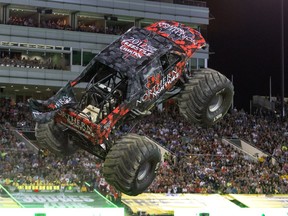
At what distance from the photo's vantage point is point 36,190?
40062 mm

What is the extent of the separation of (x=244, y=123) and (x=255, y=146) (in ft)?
12.9

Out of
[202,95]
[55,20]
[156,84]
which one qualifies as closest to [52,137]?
[156,84]

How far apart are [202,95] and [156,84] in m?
1.35

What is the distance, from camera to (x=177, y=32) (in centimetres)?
1653

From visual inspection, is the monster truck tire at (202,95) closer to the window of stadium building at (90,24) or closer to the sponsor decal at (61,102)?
the sponsor decal at (61,102)

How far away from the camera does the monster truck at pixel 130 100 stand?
1444cm

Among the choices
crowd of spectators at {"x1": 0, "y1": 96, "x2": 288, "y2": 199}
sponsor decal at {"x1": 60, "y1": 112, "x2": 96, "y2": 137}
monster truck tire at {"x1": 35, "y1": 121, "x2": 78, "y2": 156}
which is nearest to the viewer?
sponsor decal at {"x1": 60, "y1": 112, "x2": 96, "y2": 137}

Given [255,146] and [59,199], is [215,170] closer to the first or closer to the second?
[255,146]

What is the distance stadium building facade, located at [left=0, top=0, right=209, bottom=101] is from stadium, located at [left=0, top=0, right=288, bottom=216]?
0.29 feet

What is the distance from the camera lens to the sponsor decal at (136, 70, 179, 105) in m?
15.2

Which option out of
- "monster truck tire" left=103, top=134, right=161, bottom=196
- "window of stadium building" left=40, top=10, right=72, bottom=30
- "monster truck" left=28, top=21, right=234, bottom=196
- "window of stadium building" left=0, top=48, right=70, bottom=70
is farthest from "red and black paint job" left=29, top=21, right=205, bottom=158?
"window of stadium building" left=40, top=10, right=72, bottom=30

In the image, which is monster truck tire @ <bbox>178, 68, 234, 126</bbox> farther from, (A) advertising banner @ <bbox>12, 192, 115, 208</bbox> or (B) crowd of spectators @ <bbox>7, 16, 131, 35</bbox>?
(B) crowd of spectators @ <bbox>7, 16, 131, 35</bbox>

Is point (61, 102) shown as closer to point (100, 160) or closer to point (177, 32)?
point (177, 32)

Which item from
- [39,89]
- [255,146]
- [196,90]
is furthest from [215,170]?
[196,90]
